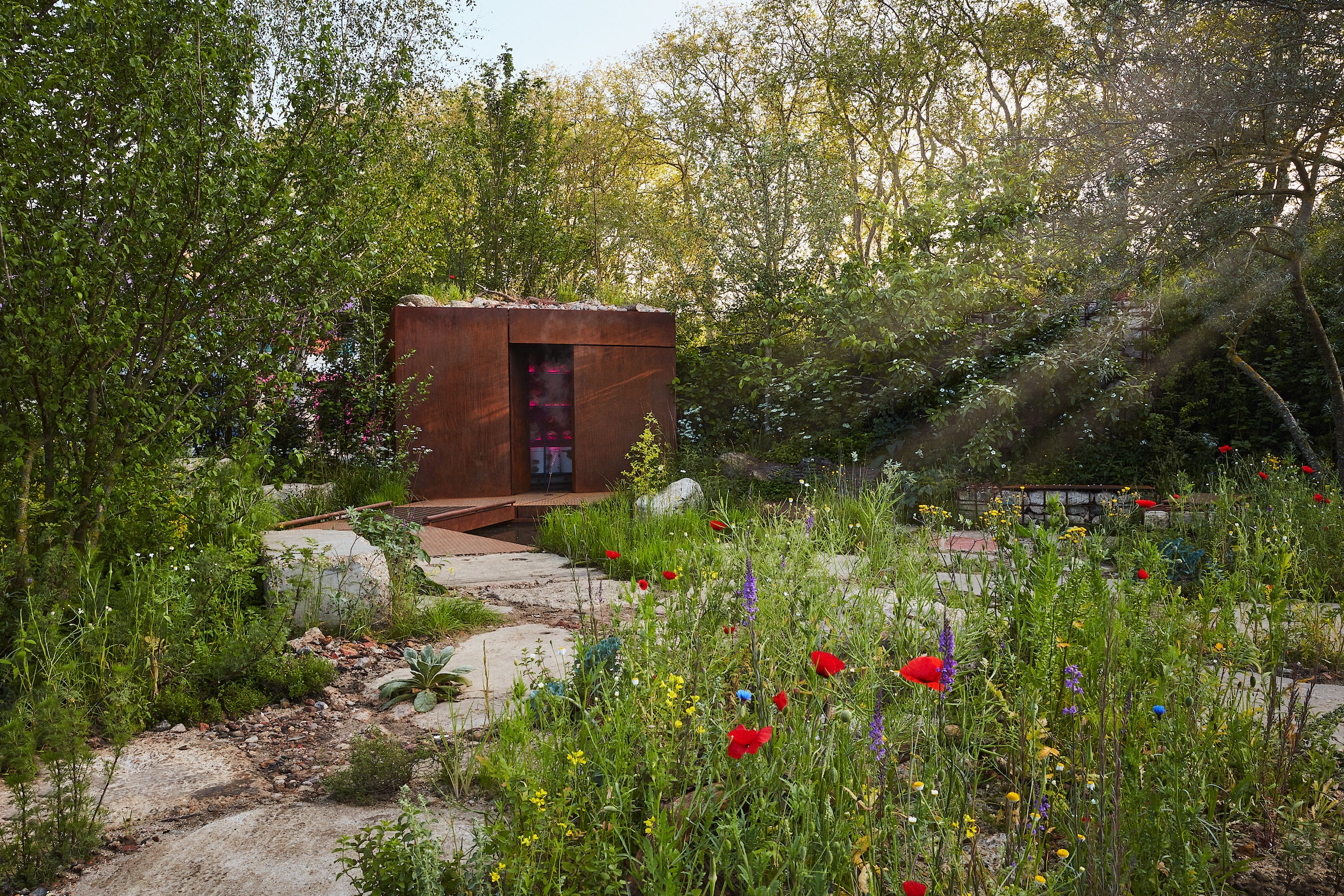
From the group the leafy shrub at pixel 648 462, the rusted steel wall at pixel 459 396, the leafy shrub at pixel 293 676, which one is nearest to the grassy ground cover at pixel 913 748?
the leafy shrub at pixel 293 676

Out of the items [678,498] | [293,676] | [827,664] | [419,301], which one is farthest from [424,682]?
[419,301]

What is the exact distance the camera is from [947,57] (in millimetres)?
13750

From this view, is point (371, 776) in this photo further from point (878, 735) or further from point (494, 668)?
point (878, 735)

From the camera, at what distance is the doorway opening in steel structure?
30.7ft

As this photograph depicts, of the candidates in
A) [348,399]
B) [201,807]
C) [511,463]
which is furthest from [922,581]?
[348,399]

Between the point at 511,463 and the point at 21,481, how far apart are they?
576cm

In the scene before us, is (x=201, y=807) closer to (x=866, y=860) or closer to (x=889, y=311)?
(x=866, y=860)

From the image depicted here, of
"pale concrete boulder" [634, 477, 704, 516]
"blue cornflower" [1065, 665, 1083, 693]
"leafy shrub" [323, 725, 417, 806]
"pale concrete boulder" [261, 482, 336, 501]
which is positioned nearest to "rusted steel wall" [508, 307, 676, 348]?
"pale concrete boulder" [634, 477, 704, 516]

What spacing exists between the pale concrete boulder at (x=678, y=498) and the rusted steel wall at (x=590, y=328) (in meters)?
2.16

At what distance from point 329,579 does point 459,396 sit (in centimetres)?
483

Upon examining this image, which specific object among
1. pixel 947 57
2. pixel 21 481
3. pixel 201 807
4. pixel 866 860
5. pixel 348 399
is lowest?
pixel 201 807

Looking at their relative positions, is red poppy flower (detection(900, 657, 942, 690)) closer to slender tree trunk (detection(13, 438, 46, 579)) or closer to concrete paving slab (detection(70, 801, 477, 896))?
concrete paving slab (detection(70, 801, 477, 896))

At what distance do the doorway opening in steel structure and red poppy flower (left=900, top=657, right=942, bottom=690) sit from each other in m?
7.96

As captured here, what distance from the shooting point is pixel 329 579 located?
12.5ft
